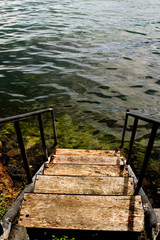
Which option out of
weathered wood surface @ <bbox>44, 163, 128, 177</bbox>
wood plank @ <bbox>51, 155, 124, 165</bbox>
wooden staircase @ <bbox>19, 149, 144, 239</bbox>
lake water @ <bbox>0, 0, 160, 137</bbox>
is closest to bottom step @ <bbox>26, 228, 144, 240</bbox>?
wooden staircase @ <bbox>19, 149, 144, 239</bbox>

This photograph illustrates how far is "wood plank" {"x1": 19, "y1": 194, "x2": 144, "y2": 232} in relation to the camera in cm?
201

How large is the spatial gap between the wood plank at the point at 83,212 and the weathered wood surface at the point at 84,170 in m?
0.86

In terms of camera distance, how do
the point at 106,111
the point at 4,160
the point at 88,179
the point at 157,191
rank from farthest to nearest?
the point at 106,111 → the point at 4,160 → the point at 157,191 → the point at 88,179

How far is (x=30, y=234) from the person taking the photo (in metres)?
2.10

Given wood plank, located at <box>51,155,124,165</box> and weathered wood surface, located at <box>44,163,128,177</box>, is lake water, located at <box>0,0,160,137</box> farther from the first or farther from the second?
weathered wood surface, located at <box>44,163,128,177</box>

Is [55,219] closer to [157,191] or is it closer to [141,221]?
[141,221]

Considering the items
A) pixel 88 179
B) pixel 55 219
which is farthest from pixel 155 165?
pixel 55 219

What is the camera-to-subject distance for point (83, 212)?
212 centimetres

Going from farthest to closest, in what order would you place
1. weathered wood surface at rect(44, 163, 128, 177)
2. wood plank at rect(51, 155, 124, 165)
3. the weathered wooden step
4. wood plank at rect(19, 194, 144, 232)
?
wood plank at rect(51, 155, 124, 165)
weathered wood surface at rect(44, 163, 128, 177)
the weathered wooden step
wood plank at rect(19, 194, 144, 232)

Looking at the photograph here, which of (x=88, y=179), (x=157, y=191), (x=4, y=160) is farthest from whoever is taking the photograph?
(x=4, y=160)

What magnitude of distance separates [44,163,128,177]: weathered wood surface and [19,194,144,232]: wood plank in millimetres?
865

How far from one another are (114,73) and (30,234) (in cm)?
992

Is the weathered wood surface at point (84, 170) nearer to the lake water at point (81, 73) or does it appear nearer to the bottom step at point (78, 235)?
the bottom step at point (78, 235)

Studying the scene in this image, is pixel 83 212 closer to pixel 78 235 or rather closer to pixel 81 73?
pixel 78 235
